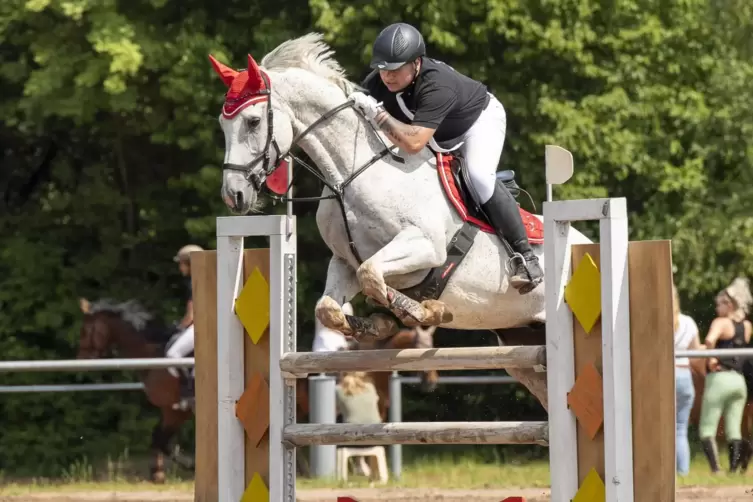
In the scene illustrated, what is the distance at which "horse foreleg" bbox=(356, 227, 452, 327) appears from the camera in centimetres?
556

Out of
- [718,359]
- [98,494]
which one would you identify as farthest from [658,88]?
[98,494]

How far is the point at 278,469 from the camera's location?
534 cm

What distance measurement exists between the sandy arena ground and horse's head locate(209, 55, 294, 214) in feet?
10.7

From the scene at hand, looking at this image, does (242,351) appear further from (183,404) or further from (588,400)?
(183,404)

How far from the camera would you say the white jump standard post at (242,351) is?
5.35 m

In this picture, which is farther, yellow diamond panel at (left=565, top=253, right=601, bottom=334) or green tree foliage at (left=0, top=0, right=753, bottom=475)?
green tree foliage at (left=0, top=0, right=753, bottom=475)

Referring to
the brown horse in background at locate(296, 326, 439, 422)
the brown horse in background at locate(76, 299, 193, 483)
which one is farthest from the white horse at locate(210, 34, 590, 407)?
the brown horse in background at locate(76, 299, 193, 483)

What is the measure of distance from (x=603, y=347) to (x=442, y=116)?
136cm

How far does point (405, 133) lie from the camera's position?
18.8 feet

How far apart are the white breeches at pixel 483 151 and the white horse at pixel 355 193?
141mm

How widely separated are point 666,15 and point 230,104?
861cm

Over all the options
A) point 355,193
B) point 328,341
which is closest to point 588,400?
point 355,193

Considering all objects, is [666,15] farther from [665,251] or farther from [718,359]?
[665,251]

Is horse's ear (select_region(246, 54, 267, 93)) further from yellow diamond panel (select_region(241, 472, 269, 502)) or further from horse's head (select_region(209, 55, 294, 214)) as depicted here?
yellow diamond panel (select_region(241, 472, 269, 502))
